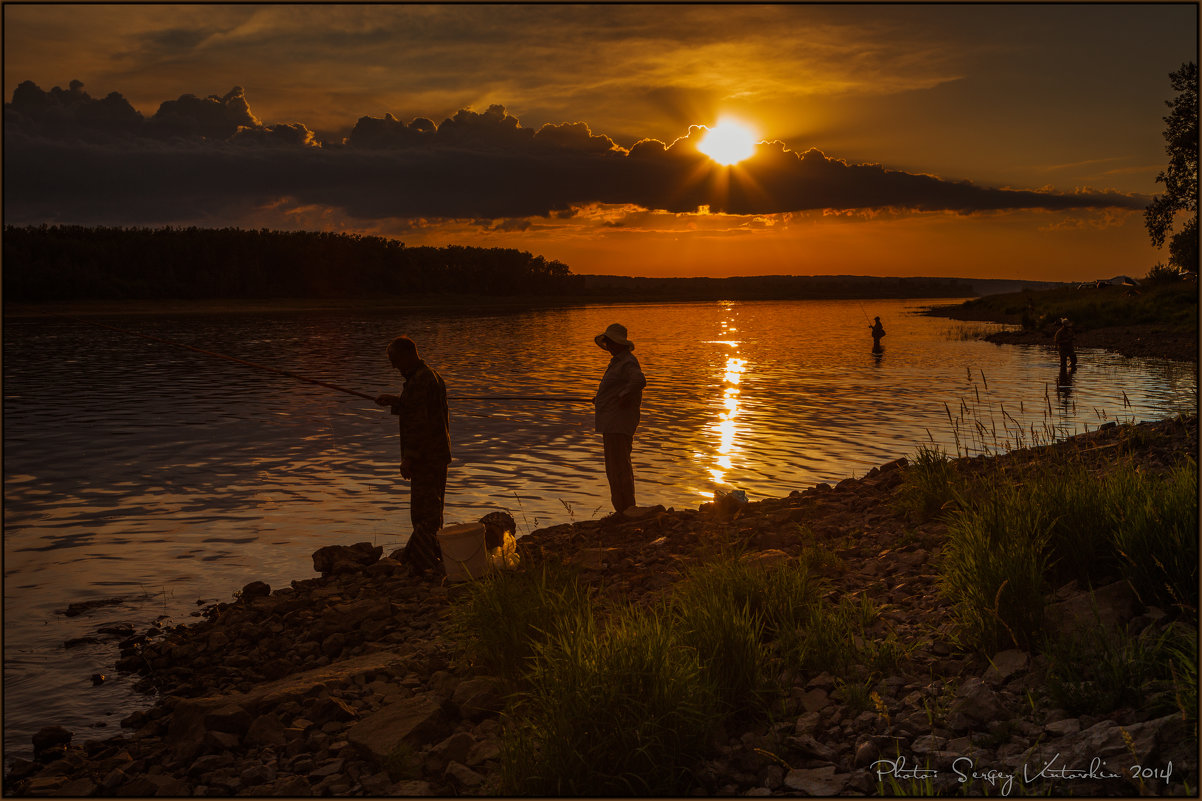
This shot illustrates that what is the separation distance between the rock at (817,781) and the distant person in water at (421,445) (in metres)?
5.64

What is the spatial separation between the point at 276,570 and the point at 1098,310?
192 feet

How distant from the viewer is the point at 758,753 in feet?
15.3

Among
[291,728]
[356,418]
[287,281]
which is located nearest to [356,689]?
[291,728]

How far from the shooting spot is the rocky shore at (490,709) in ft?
13.7

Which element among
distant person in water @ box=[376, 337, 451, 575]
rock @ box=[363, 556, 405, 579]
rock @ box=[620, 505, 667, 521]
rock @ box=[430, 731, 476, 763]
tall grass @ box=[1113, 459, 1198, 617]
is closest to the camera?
rock @ box=[430, 731, 476, 763]

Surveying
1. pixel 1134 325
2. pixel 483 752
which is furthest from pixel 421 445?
pixel 1134 325

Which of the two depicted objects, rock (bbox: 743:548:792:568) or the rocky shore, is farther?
rock (bbox: 743:548:792:568)

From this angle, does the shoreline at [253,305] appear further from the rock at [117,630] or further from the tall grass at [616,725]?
the tall grass at [616,725]

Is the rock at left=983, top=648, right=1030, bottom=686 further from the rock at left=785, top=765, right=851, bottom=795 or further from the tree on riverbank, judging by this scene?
the tree on riverbank

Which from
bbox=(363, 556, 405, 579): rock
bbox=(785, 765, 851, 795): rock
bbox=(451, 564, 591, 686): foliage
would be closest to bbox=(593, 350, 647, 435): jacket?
bbox=(363, 556, 405, 579): rock

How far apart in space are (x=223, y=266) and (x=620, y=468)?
11701 centimetres

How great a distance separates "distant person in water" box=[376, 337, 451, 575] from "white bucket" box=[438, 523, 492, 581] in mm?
890

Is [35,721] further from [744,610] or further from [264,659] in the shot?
[744,610]

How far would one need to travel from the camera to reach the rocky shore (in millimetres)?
4176
